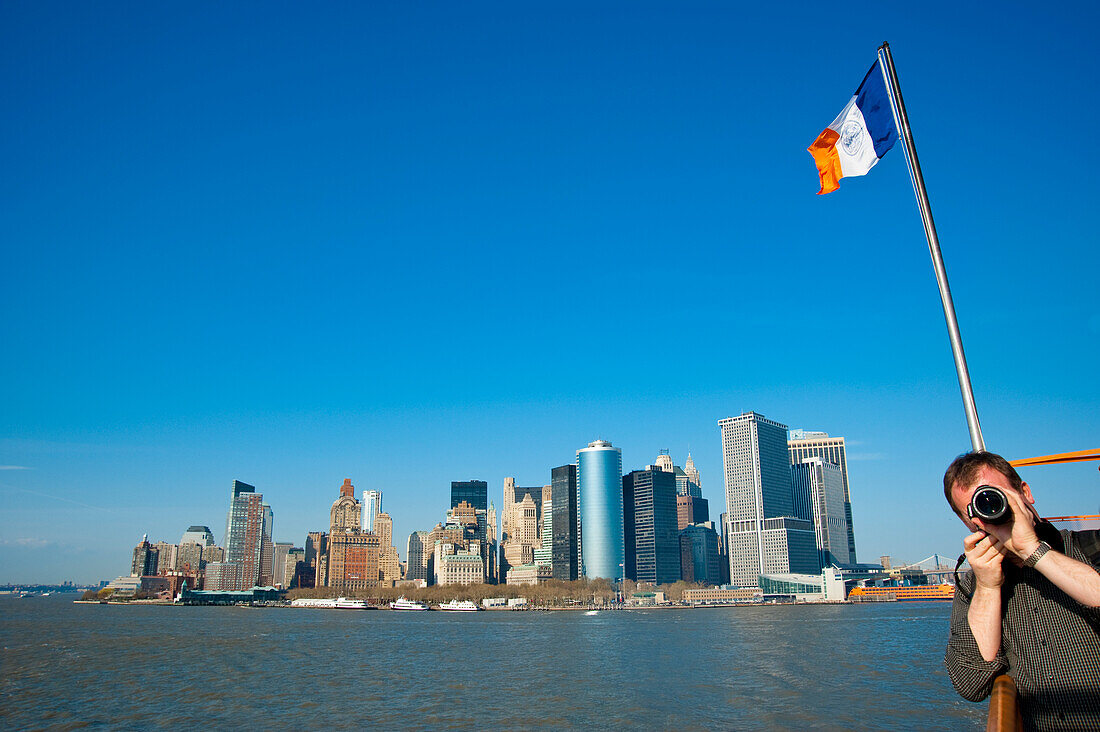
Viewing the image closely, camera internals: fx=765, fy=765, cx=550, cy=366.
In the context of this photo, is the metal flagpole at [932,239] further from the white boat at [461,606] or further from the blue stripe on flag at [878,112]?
the white boat at [461,606]

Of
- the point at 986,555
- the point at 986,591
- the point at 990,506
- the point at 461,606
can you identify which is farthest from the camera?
the point at 461,606

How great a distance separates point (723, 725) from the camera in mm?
26688

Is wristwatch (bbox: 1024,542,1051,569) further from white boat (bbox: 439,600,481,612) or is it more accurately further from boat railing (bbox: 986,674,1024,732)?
white boat (bbox: 439,600,481,612)

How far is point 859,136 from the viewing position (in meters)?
10.7

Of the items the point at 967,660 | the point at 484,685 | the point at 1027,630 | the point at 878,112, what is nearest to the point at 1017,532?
the point at 1027,630

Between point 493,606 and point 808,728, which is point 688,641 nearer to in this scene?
point 808,728

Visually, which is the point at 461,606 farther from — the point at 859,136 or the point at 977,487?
the point at 977,487

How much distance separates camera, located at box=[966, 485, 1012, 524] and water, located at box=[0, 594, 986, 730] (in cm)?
2609

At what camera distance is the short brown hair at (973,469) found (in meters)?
3.59

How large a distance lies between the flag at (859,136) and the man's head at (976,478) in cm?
763

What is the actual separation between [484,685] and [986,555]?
38.6m

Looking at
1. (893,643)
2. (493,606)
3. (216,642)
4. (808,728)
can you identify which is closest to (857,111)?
(808,728)

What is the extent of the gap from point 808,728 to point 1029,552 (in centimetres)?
2647

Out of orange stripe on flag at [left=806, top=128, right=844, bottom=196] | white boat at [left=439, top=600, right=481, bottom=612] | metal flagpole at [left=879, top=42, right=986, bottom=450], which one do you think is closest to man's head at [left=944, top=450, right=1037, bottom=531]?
metal flagpole at [left=879, top=42, right=986, bottom=450]
